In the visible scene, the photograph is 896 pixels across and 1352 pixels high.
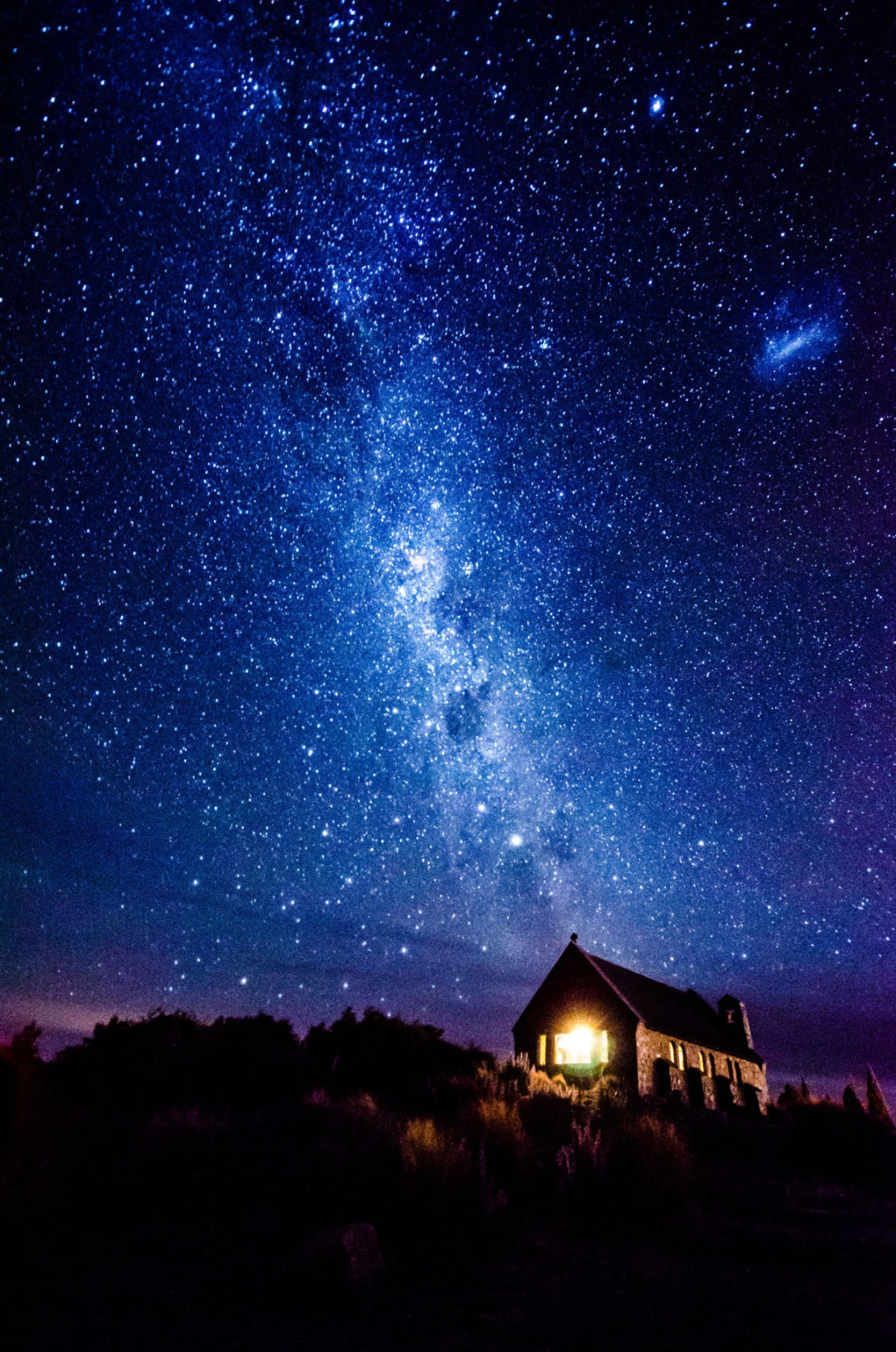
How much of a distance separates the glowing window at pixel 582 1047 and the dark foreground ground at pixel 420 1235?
50.8 ft

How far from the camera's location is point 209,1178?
7426mm

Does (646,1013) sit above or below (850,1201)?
above

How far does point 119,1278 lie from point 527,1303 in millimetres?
3332

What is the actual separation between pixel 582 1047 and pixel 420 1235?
26.8 meters

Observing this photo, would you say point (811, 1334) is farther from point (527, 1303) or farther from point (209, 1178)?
point (209, 1178)

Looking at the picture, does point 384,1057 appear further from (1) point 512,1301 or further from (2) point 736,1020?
(2) point 736,1020

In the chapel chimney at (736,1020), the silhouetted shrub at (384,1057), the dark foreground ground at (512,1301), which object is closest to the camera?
the dark foreground ground at (512,1301)

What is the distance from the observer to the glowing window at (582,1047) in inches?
1009

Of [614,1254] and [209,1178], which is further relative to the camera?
[209,1178]

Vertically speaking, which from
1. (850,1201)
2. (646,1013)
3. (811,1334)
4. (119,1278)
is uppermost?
(646,1013)

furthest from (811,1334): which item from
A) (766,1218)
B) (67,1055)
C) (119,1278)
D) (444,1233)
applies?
(67,1055)

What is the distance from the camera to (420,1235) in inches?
233

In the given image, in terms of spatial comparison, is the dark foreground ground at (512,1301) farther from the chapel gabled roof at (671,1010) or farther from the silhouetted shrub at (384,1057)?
the chapel gabled roof at (671,1010)

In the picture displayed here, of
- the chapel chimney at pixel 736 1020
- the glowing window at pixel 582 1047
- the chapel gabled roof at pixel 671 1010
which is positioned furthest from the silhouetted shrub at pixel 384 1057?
the chapel chimney at pixel 736 1020
